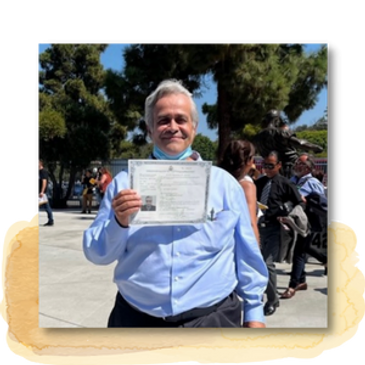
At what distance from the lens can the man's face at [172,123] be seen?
169 centimetres

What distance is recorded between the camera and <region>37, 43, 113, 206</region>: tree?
16.1 metres

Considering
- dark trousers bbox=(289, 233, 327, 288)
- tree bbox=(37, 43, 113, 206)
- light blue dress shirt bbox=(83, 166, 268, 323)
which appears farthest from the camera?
tree bbox=(37, 43, 113, 206)

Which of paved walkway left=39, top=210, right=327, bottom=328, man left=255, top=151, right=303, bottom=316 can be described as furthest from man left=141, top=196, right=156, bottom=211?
man left=255, top=151, right=303, bottom=316

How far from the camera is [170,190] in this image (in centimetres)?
167

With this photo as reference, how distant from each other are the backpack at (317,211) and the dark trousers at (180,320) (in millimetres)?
3784

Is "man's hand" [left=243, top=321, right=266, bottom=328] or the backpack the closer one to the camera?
"man's hand" [left=243, top=321, right=266, bottom=328]

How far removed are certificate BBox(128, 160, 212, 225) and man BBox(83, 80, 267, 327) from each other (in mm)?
41

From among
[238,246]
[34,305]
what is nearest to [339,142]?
[238,246]

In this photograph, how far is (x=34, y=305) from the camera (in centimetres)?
321

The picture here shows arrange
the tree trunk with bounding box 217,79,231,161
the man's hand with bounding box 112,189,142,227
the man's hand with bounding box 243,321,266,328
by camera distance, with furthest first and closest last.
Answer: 1. the tree trunk with bounding box 217,79,231,161
2. the man's hand with bounding box 243,321,266,328
3. the man's hand with bounding box 112,189,142,227

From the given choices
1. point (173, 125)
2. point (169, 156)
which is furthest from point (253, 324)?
point (173, 125)

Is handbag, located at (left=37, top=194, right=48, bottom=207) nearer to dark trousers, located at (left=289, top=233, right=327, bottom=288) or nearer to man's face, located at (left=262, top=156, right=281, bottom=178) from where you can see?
dark trousers, located at (left=289, top=233, right=327, bottom=288)

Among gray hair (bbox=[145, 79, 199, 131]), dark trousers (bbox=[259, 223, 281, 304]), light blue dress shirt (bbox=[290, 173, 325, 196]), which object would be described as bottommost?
dark trousers (bbox=[259, 223, 281, 304])

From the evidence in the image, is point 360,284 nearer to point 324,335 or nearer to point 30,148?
point 324,335
